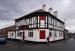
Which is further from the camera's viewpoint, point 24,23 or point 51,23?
point 24,23

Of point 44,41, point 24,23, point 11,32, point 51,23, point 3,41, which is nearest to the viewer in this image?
point 3,41

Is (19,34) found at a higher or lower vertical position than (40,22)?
lower

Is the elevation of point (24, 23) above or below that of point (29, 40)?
above

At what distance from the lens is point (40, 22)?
37406 millimetres

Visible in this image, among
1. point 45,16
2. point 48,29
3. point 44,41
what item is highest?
point 45,16

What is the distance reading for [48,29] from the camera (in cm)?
3731

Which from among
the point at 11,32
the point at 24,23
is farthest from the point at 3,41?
the point at 11,32

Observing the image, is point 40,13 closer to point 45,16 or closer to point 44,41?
point 45,16

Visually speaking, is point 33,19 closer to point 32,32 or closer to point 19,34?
point 32,32

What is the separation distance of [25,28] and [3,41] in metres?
12.3

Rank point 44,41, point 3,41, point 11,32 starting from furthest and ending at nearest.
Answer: point 11,32 → point 44,41 → point 3,41

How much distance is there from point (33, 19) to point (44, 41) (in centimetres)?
556

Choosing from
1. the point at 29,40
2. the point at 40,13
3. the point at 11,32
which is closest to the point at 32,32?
the point at 29,40

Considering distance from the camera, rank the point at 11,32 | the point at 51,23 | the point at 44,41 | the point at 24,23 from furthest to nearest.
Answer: the point at 11,32 → the point at 24,23 → the point at 51,23 → the point at 44,41
